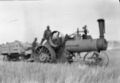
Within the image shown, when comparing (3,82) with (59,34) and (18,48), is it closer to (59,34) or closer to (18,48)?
(59,34)

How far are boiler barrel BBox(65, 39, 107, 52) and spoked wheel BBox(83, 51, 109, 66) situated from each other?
0.41 m

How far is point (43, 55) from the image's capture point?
11.6 meters

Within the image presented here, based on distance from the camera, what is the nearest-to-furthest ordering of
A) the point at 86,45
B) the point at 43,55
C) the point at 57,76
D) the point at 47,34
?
the point at 57,76, the point at 86,45, the point at 47,34, the point at 43,55

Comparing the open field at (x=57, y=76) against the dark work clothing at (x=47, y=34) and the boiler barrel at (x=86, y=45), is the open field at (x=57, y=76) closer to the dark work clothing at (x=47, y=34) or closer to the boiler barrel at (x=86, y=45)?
the boiler barrel at (x=86, y=45)

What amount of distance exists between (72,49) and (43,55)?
1470 millimetres

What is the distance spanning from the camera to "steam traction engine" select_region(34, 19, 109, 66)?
10526mm

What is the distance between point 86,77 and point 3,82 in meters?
1.54

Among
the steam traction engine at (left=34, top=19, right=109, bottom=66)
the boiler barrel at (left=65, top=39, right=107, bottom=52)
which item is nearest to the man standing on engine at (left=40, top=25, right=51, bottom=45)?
the steam traction engine at (left=34, top=19, right=109, bottom=66)

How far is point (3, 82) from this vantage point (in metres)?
4.11

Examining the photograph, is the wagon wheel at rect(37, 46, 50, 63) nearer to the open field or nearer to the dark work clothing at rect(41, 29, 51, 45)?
the dark work clothing at rect(41, 29, 51, 45)

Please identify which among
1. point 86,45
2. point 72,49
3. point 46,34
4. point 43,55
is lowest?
point 43,55

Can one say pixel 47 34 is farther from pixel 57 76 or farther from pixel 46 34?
pixel 57 76

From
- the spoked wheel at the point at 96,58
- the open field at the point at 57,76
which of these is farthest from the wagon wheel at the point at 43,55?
the open field at the point at 57,76

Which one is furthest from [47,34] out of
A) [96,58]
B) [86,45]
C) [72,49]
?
[96,58]
